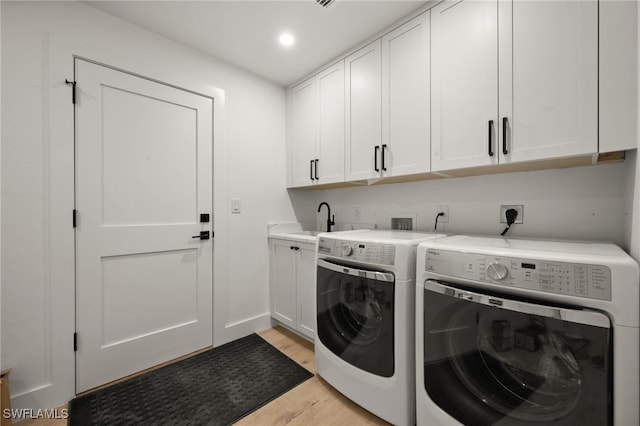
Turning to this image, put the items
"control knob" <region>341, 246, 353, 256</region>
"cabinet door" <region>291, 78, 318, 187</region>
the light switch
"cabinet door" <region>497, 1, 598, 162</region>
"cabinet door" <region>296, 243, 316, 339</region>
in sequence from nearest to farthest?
"cabinet door" <region>497, 1, 598, 162</region>
"control knob" <region>341, 246, 353, 256</region>
"cabinet door" <region>296, 243, 316, 339</region>
the light switch
"cabinet door" <region>291, 78, 318, 187</region>

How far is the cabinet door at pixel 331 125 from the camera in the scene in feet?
7.14

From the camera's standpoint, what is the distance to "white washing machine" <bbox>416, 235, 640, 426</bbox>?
2.64ft

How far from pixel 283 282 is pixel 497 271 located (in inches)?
69.7

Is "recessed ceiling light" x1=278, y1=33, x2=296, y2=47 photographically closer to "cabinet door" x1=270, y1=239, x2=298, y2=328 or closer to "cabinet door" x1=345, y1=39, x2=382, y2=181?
"cabinet door" x1=345, y1=39, x2=382, y2=181

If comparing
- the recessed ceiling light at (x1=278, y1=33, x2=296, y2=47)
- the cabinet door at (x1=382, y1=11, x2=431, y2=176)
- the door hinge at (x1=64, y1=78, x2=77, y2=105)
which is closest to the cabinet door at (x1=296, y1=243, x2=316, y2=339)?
the cabinet door at (x1=382, y1=11, x2=431, y2=176)

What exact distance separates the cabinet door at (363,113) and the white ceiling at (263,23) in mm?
166

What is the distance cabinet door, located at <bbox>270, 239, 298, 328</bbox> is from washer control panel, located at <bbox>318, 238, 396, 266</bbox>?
2.20 feet

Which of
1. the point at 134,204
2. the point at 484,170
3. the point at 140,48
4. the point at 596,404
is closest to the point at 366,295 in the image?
the point at 596,404

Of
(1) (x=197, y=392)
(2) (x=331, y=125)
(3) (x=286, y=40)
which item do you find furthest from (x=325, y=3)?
(1) (x=197, y=392)

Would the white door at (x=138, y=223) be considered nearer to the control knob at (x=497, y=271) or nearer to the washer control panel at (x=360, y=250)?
the washer control panel at (x=360, y=250)

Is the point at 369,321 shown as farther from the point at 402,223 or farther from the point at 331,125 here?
the point at 331,125

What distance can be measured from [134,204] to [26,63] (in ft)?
3.01

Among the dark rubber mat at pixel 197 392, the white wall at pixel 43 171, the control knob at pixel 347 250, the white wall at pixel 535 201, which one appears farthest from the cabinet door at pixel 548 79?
the white wall at pixel 43 171

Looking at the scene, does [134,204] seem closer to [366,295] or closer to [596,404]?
[366,295]
